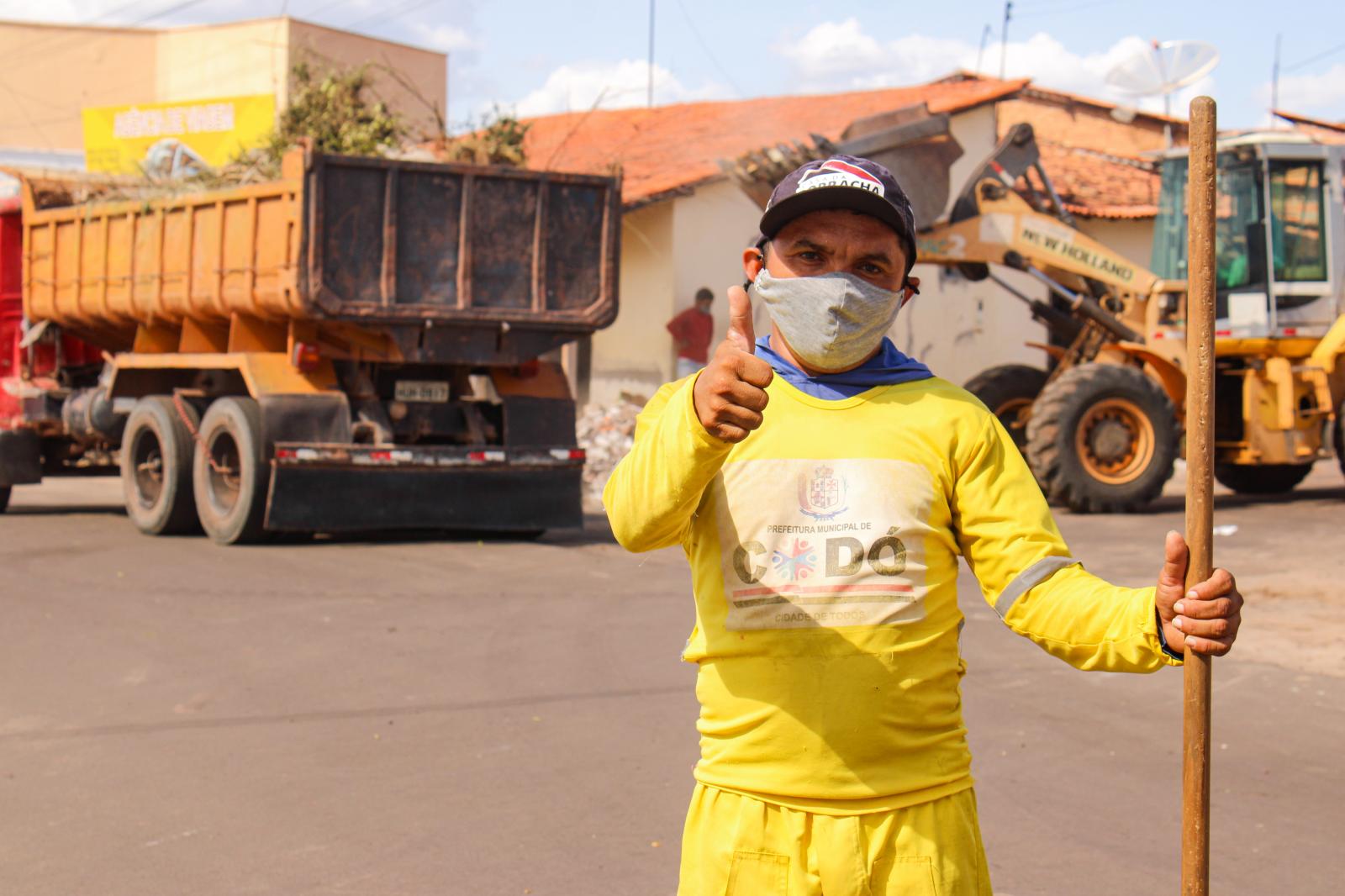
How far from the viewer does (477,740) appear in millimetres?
6184

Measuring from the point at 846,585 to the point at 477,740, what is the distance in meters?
3.93

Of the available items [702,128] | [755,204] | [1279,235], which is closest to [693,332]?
[755,204]

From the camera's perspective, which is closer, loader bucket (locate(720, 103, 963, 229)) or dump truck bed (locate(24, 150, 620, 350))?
dump truck bed (locate(24, 150, 620, 350))

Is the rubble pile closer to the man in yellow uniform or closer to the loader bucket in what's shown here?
the loader bucket

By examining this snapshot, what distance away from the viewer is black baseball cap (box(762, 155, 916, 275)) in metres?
2.55

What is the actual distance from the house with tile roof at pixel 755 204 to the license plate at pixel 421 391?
398 centimetres

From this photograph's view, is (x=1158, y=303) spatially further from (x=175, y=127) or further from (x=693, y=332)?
(x=175, y=127)

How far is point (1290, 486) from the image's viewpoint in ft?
56.4

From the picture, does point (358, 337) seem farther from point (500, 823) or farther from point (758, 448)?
point (758, 448)

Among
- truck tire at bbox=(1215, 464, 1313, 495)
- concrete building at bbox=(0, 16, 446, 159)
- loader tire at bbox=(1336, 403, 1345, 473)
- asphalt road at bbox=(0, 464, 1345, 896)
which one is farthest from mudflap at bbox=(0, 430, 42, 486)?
concrete building at bbox=(0, 16, 446, 159)

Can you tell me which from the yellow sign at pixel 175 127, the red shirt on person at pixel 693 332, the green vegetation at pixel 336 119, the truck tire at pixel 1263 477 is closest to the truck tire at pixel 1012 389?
the truck tire at pixel 1263 477

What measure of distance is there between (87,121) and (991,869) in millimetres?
34087

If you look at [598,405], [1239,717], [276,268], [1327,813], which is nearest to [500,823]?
[1327,813]

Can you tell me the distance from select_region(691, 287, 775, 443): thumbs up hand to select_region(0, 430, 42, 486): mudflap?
44.6ft
